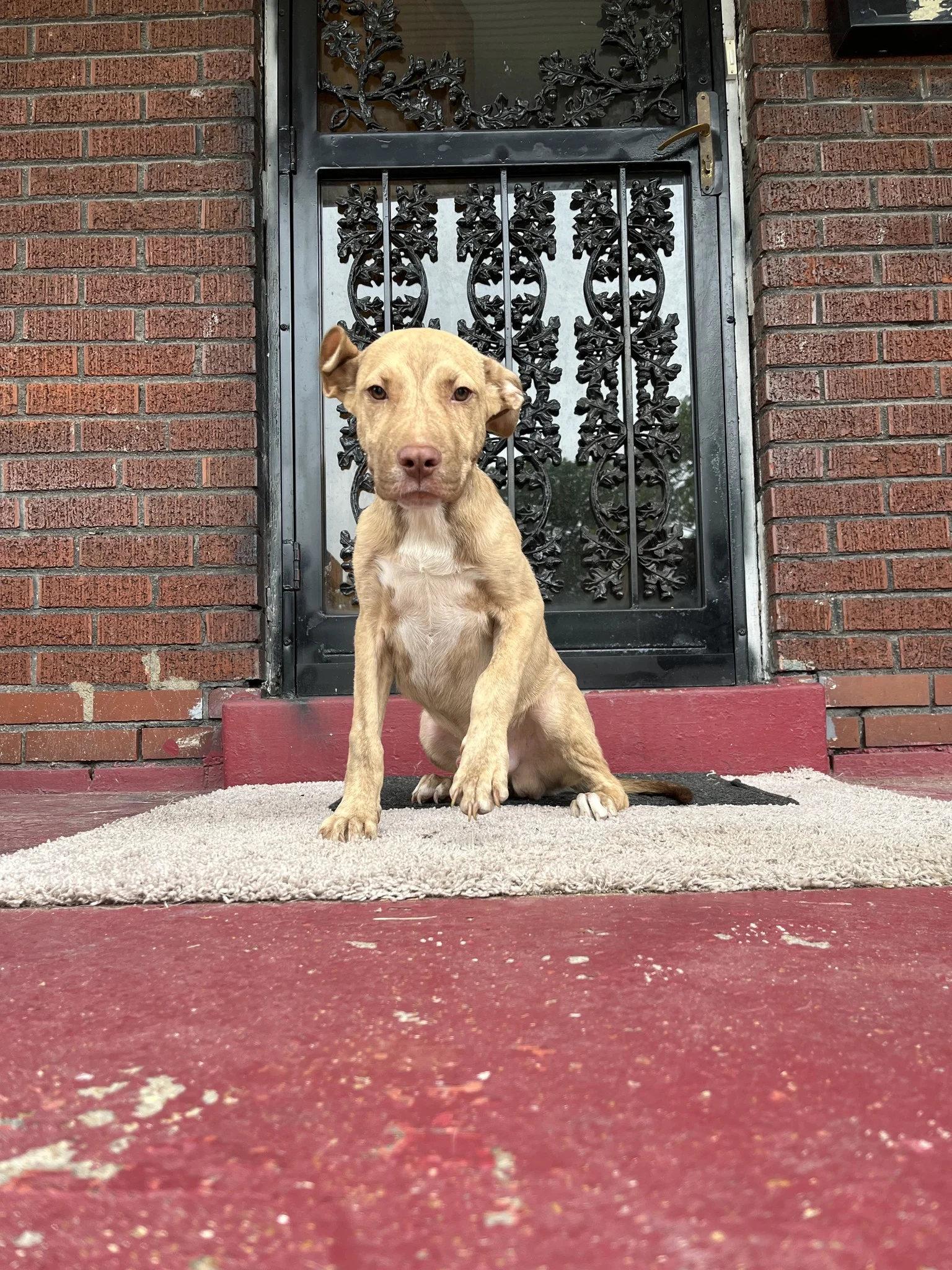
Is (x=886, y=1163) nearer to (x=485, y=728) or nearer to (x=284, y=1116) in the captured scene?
(x=284, y=1116)

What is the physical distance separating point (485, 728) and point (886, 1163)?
54.9 inches

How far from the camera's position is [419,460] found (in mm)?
1933

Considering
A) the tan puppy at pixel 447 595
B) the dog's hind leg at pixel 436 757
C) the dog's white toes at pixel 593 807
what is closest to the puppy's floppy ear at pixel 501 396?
the tan puppy at pixel 447 595

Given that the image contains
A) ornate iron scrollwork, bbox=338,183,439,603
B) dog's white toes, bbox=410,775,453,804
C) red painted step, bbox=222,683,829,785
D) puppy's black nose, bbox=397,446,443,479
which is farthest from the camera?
ornate iron scrollwork, bbox=338,183,439,603

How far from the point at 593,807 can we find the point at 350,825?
65cm

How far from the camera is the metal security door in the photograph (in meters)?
3.60

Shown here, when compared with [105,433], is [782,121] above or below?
above

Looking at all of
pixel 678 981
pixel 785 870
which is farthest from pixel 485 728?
pixel 678 981

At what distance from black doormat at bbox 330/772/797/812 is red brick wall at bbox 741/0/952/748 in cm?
74

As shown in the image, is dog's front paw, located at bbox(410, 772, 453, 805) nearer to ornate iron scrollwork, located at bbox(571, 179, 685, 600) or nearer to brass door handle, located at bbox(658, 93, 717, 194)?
ornate iron scrollwork, located at bbox(571, 179, 685, 600)

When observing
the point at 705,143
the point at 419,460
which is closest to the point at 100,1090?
the point at 419,460

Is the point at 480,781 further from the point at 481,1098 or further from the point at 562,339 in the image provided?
the point at 562,339

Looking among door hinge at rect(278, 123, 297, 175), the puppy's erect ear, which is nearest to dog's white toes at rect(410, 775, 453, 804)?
the puppy's erect ear

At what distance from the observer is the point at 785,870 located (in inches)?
58.0
